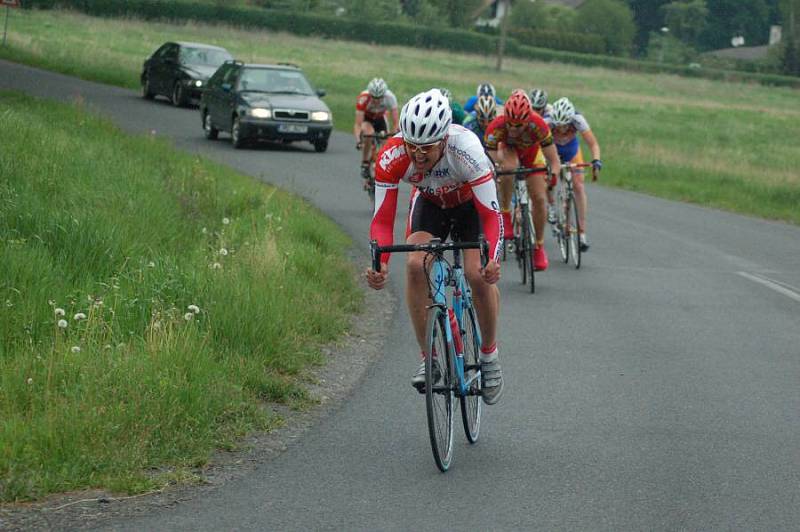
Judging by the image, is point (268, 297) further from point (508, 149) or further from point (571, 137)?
point (571, 137)

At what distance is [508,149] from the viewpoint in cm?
1284

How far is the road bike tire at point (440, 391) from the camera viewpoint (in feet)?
20.6

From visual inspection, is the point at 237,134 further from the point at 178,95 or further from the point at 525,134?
the point at 525,134

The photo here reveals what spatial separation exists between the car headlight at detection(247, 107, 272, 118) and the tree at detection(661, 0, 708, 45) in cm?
12716

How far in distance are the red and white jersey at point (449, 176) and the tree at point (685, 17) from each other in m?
145

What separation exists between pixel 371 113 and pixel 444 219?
1090cm

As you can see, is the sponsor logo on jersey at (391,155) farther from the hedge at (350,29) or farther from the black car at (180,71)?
the hedge at (350,29)

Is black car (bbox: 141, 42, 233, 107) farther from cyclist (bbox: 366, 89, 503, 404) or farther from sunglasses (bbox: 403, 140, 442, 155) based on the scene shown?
sunglasses (bbox: 403, 140, 442, 155)

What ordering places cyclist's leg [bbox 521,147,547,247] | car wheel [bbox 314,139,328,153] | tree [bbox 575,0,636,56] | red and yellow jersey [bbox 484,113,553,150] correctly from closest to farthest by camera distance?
red and yellow jersey [bbox 484,113,553,150]
cyclist's leg [bbox 521,147,547,247]
car wheel [bbox 314,139,328,153]
tree [bbox 575,0,636,56]

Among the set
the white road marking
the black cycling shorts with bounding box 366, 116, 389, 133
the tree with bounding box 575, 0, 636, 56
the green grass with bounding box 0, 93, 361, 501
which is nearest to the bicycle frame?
the green grass with bounding box 0, 93, 361, 501

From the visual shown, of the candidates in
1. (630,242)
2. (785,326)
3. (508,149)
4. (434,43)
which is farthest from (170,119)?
(434,43)

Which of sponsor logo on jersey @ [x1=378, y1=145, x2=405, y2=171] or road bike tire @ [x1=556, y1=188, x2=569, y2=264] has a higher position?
sponsor logo on jersey @ [x1=378, y1=145, x2=405, y2=171]

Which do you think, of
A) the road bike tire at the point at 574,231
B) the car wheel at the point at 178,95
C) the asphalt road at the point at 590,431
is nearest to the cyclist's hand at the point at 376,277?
the asphalt road at the point at 590,431

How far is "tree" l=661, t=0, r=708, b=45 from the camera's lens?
14650 cm
